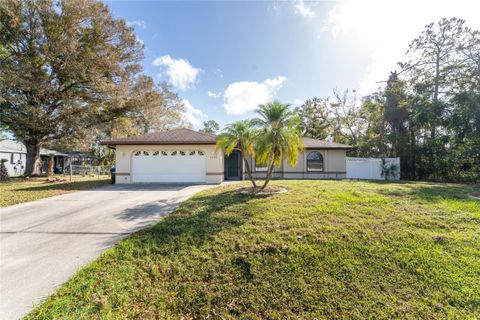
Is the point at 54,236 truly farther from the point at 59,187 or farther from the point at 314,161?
the point at 314,161

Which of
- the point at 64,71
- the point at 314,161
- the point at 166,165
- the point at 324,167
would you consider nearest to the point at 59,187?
the point at 166,165

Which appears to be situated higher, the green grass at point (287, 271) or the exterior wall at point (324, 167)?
the exterior wall at point (324, 167)

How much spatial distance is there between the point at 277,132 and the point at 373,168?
1224 cm

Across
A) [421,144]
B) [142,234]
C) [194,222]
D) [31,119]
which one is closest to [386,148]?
[421,144]

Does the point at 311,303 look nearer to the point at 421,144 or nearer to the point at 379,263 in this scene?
the point at 379,263

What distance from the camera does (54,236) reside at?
15.5 feet

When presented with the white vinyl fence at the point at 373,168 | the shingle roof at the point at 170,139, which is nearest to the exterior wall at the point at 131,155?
the shingle roof at the point at 170,139

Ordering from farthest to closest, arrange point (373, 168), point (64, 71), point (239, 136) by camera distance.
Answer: point (373, 168)
point (64, 71)
point (239, 136)

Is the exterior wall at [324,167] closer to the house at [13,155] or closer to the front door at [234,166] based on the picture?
the front door at [234,166]

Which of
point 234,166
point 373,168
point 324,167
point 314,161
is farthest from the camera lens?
point 314,161

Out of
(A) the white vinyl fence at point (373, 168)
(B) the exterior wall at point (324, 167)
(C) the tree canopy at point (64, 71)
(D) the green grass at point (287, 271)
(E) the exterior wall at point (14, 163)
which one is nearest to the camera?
(D) the green grass at point (287, 271)

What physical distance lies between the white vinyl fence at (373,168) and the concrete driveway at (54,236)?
45.6 ft

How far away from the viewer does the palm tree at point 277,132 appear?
313 inches

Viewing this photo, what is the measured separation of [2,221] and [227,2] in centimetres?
1276
